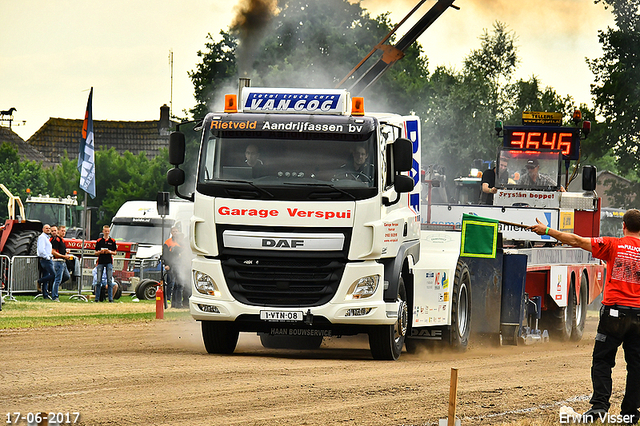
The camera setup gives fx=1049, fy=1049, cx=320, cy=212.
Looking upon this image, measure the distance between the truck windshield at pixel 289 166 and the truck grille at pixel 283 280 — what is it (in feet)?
2.63

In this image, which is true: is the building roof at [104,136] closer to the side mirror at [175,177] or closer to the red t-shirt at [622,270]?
the side mirror at [175,177]

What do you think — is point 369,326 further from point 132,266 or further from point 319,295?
point 132,266

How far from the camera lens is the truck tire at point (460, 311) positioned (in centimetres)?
1480

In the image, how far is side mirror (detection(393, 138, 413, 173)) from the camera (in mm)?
12500

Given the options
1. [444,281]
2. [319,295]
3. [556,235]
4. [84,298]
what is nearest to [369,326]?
[319,295]

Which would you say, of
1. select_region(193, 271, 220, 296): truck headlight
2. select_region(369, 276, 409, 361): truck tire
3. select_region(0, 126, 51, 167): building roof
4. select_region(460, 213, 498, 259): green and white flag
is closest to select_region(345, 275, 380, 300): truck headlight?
select_region(369, 276, 409, 361): truck tire

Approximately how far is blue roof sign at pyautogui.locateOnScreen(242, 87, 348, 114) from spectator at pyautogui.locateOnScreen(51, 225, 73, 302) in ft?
47.4

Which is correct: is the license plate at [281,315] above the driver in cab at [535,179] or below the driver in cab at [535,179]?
below

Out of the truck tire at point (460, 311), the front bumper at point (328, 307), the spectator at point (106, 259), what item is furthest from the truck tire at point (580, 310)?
the spectator at point (106, 259)

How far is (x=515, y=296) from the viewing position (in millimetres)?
16297

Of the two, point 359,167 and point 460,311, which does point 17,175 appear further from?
point 359,167

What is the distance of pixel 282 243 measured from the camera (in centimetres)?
1218

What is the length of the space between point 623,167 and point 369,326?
A: 1574 inches

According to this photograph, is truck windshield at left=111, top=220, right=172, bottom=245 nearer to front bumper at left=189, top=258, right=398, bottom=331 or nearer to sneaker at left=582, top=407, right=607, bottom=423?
front bumper at left=189, top=258, right=398, bottom=331
